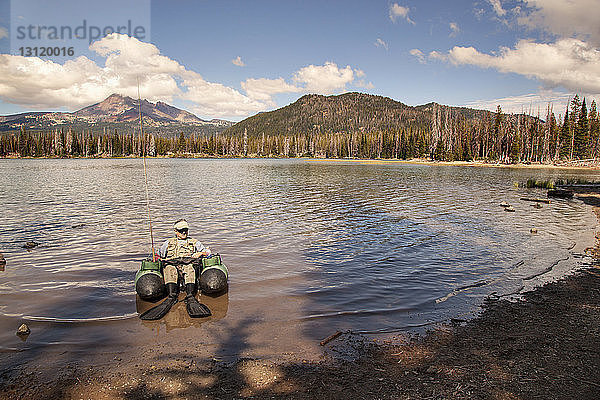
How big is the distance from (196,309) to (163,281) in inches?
72.4

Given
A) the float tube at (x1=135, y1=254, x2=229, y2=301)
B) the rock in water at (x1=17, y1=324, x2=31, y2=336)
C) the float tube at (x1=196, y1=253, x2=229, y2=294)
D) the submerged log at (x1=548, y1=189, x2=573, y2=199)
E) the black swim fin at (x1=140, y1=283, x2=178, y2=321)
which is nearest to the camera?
the rock in water at (x1=17, y1=324, x2=31, y2=336)

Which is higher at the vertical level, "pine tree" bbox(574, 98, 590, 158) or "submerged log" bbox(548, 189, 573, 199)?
"pine tree" bbox(574, 98, 590, 158)

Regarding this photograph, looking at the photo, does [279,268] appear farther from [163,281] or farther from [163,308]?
[163,308]

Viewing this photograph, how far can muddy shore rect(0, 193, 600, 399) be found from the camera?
6.99 m

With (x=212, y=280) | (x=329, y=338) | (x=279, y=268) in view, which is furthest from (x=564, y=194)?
(x=212, y=280)

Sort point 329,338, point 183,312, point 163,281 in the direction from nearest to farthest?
point 329,338 → point 183,312 → point 163,281

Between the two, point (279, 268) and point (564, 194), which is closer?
point (279, 268)

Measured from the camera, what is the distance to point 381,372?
777 centimetres

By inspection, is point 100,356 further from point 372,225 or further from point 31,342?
point 372,225

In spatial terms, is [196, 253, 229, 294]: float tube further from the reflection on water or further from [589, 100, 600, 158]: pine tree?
[589, 100, 600, 158]: pine tree

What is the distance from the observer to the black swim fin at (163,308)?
10.7 meters

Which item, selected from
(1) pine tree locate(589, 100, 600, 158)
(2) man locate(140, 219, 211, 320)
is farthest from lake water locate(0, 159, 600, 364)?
(1) pine tree locate(589, 100, 600, 158)

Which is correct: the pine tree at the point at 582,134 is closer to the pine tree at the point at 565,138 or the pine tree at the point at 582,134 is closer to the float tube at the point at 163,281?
the pine tree at the point at 565,138

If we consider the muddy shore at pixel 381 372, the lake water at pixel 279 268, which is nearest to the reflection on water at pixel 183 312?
the lake water at pixel 279 268
